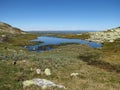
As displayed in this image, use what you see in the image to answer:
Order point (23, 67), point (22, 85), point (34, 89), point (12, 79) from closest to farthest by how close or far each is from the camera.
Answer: point (34, 89)
point (22, 85)
point (12, 79)
point (23, 67)

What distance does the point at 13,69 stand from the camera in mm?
27203

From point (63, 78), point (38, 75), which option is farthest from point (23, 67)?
point (63, 78)

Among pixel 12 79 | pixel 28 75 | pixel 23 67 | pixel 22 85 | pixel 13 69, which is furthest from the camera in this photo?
pixel 23 67

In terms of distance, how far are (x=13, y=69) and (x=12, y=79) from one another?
5.00 meters

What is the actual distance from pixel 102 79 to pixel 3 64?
541 inches

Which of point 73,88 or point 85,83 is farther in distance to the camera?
point 85,83

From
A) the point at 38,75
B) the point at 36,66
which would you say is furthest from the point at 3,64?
the point at 38,75

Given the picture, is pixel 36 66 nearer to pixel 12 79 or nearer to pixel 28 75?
pixel 28 75

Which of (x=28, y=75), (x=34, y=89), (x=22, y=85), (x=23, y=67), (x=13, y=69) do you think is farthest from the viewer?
(x=23, y=67)

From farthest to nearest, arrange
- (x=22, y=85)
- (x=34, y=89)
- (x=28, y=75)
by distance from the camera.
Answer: (x=28, y=75) → (x=22, y=85) → (x=34, y=89)

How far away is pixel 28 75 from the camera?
2483 centimetres

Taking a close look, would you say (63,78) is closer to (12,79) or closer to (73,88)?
(73,88)

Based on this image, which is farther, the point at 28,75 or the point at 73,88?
the point at 28,75

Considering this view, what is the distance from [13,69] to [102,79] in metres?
11.7
